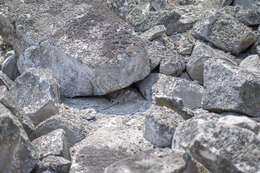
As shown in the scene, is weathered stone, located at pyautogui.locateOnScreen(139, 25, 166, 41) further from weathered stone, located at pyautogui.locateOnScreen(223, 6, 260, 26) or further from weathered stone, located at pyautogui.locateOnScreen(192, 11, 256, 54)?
weathered stone, located at pyautogui.locateOnScreen(223, 6, 260, 26)

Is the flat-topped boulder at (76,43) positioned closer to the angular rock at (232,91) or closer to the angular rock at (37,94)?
the angular rock at (37,94)

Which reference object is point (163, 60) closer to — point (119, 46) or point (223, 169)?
point (119, 46)

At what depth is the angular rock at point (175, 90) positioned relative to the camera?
12.0 ft

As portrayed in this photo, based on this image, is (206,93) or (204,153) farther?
(206,93)

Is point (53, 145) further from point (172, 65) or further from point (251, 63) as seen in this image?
point (251, 63)

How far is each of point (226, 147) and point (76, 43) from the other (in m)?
2.06

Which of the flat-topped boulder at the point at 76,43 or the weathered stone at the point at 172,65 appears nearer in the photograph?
the flat-topped boulder at the point at 76,43

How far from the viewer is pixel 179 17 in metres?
4.73

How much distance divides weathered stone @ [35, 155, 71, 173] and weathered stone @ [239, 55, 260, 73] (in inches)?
81.8

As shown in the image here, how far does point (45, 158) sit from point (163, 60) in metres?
1.79

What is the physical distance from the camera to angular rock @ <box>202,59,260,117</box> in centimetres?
317

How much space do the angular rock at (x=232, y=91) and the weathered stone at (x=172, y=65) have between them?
2.13 ft

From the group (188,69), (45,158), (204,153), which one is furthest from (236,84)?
(45,158)

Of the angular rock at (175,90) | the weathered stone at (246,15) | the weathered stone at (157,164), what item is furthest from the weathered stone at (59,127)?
the weathered stone at (246,15)
